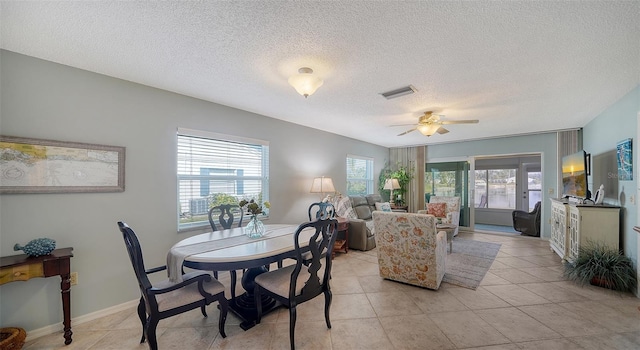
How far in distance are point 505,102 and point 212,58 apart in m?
3.75

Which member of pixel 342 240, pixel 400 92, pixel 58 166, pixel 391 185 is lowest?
pixel 342 240

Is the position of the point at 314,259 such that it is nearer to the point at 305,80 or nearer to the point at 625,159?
the point at 305,80

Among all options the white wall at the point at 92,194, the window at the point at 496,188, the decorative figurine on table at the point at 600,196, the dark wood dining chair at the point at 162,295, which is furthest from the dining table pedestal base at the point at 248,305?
the window at the point at 496,188

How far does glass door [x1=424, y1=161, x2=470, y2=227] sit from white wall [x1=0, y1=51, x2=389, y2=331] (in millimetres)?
5939

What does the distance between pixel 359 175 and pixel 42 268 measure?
229 inches

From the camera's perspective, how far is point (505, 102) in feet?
11.0

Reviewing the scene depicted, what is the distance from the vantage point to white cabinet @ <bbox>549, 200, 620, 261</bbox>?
3162mm

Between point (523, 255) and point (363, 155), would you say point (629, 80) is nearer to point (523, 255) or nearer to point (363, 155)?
point (523, 255)

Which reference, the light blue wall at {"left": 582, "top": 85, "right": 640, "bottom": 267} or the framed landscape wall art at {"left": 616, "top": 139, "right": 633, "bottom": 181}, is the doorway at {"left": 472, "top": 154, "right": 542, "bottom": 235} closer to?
the light blue wall at {"left": 582, "top": 85, "right": 640, "bottom": 267}

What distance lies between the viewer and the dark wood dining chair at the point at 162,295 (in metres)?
1.71

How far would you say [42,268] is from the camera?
1956 millimetres

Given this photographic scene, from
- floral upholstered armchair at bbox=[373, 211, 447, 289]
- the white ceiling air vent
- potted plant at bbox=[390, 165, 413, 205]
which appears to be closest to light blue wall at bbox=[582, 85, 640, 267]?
floral upholstered armchair at bbox=[373, 211, 447, 289]

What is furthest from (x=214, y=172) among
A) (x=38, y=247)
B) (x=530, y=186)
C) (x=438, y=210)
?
(x=530, y=186)

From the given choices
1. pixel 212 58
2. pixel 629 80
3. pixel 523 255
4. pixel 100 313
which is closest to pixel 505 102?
pixel 629 80
